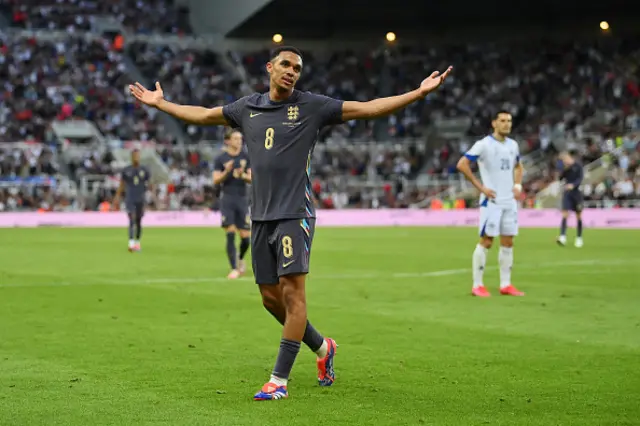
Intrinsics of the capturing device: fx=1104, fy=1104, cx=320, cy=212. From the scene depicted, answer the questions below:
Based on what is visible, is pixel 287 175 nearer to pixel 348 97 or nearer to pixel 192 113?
pixel 192 113

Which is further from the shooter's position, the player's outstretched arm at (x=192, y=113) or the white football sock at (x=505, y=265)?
the white football sock at (x=505, y=265)

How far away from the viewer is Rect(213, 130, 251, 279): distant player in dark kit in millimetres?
17578

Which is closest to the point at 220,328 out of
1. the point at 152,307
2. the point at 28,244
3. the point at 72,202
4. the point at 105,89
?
the point at 152,307

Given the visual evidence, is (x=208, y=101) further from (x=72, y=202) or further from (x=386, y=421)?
(x=386, y=421)

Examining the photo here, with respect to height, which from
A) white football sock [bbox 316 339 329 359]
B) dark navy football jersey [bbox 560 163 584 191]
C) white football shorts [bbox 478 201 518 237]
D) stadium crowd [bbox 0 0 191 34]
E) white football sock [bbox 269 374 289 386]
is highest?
stadium crowd [bbox 0 0 191 34]

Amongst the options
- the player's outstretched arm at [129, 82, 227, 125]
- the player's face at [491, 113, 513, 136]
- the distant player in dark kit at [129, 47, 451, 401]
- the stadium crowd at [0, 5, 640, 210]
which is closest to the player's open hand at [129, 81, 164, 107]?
the player's outstretched arm at [129, 82, 227, 125]

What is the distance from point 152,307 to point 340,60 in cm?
4555

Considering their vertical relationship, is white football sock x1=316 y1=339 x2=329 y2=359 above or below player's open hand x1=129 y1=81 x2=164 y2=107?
below

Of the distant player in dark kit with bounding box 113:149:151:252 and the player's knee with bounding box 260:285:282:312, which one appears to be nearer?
the player's knee with bounding box 260:285:282:312

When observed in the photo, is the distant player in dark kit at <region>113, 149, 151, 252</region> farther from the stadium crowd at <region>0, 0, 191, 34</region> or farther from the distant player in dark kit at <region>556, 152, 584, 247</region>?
the stadium crowd at <region>0, 0, 191, 34</region>

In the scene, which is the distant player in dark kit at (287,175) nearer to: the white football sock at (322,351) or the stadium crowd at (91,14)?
the white football sock at (322,351)

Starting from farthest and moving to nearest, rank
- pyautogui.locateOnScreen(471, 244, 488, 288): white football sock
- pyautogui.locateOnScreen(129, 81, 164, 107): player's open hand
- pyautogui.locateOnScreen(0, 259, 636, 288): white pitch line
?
1. pyautogui.locateOnScreen(0, 259, 636, 288): white pitch line
2. pyautogui.locateOnScreen(471, 244, 488, 288): white football sock
3. pyautogui.locateOnScreen(129, 81, 164, 107): player's open hand

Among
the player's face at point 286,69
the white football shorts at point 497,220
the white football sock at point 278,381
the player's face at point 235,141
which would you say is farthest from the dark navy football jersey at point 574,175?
the white football sock at point 278,381

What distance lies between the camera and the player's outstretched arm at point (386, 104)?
24.8 feet
